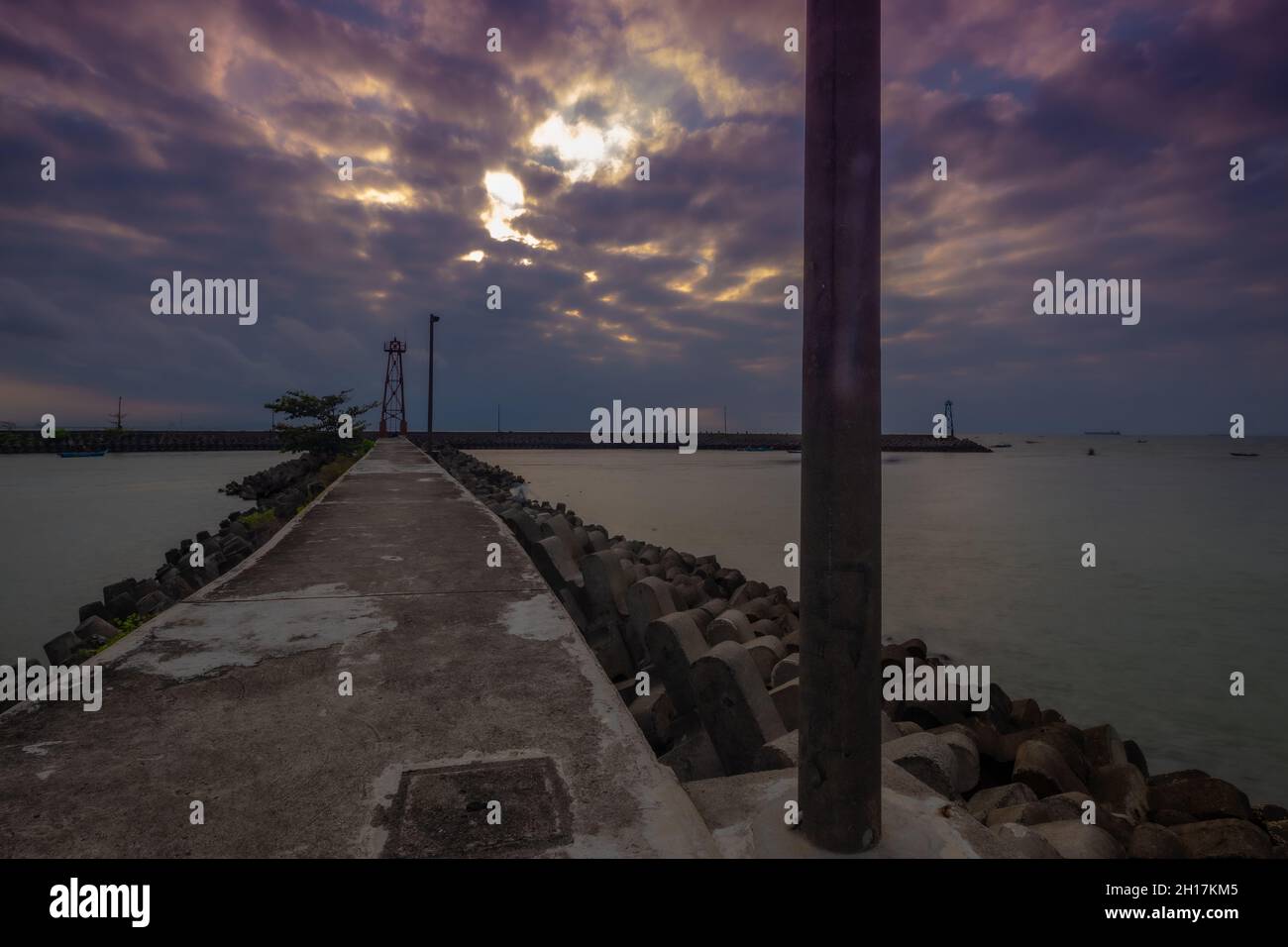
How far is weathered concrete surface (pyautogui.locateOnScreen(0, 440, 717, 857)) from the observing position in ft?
6.98

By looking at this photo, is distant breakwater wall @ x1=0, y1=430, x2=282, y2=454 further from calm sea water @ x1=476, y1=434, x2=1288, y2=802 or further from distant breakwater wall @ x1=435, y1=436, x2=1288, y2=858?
distant breakwater wall @ x1=435, y1=436, x2=1288, y2=858

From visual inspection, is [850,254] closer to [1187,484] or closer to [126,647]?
[126,647]

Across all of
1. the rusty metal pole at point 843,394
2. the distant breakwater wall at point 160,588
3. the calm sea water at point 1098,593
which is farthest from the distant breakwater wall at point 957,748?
the distant breakwater wall at point 160,588

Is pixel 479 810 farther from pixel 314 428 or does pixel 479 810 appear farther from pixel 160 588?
pixel 314 428

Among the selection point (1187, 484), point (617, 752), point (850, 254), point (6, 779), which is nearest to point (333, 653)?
point (6, 779)

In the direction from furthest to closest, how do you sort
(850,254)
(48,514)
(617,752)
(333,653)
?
(48,514) < (333,653) < (617,752) < (850,254)

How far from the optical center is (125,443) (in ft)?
229

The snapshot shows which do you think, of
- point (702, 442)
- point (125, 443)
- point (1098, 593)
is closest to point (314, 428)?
point (1098, 593)

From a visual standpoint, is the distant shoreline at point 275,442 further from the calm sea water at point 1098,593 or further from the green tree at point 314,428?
the calm sea water at point 1098,593

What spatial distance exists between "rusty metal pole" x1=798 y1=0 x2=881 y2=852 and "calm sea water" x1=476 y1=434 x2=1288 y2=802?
19.3 ft

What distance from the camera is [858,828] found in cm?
207

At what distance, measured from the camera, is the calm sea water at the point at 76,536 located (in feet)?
32.7

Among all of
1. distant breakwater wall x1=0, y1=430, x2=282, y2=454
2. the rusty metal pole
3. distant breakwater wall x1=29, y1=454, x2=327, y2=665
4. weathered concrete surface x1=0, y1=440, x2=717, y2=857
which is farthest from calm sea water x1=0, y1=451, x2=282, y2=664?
distant breakwater wall x1=0, y1=430, x2=282, y2=454
